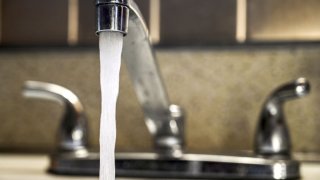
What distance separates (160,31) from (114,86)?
0.48 meters

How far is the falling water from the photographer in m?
0.44

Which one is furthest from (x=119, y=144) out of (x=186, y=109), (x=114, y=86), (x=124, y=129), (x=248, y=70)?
(x=114, y=86)

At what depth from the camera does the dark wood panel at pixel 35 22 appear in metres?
0.97

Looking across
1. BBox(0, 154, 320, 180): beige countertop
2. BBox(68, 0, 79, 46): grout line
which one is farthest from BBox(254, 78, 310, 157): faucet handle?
BBox(68, 0, 79, 46): grout line

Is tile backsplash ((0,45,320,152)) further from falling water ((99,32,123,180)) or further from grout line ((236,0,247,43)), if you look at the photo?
falling water ((99,32,123,180))

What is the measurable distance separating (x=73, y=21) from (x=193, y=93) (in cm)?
27

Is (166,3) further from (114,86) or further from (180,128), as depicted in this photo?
(114,86)

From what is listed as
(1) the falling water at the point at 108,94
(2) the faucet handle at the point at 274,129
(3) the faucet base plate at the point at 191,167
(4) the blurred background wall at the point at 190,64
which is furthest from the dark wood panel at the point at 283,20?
(1) the falling water at the point at 108,94

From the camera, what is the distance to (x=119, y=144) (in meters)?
0.93

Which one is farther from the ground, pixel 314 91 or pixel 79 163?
pixel 314 91

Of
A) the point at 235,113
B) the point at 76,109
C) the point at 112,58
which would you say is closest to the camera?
the point at 112,58

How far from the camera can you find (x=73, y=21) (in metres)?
0.96

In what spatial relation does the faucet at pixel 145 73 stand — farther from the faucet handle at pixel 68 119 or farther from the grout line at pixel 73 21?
the grout line at pixel 73 21

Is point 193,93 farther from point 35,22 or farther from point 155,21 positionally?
point 35,22
